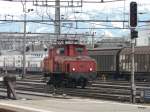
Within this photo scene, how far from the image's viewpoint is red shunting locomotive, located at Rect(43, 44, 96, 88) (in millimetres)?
35062

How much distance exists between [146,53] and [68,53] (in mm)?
16831

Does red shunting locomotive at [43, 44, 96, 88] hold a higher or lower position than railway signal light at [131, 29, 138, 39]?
lower

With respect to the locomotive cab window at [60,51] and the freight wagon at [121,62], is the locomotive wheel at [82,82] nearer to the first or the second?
the locomotive cab window at [60,51]

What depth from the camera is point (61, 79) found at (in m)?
36.0

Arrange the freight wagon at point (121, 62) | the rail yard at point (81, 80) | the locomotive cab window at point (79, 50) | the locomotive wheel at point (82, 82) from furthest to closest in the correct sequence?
the freight wagon at point (121, 62)
the locomotive cab window at point (79, 50)
the locomotive wheel at point (82, 82)
the rail yard at point (81, 80)

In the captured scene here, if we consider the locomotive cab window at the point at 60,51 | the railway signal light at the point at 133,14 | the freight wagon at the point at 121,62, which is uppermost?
the railway signal light at the point at 133,14

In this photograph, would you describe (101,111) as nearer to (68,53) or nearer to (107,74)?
(68,53)

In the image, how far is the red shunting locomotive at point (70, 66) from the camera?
35062mm

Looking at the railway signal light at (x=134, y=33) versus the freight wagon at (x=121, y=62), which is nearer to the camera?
the railway signal light at (x=134, y=33)

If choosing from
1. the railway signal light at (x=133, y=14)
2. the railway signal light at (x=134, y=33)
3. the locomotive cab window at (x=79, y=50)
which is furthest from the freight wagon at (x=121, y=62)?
the railway signal light at (x=134, y=33)

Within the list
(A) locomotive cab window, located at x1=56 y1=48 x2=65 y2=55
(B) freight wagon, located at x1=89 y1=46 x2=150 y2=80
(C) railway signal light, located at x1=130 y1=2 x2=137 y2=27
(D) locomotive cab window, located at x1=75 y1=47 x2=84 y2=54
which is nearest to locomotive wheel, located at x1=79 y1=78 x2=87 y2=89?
(D) locomotive cab window, located at x1=75 y1=47 x2=84 y2=54

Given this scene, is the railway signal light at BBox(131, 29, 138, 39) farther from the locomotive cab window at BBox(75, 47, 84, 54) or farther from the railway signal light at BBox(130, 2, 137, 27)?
the locomotive cab window at BBox(75, 47, 84, 54)

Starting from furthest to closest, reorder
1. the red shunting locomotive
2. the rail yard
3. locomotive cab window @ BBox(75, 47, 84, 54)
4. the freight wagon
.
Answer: the freight wagon, locomotive cab window @ BBox(75, 47, 84, 54), the red shunting locomotive, the rail yard

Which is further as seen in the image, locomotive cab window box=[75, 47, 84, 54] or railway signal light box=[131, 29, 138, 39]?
locomotive cab window box=[75, 47, 84, 54]
